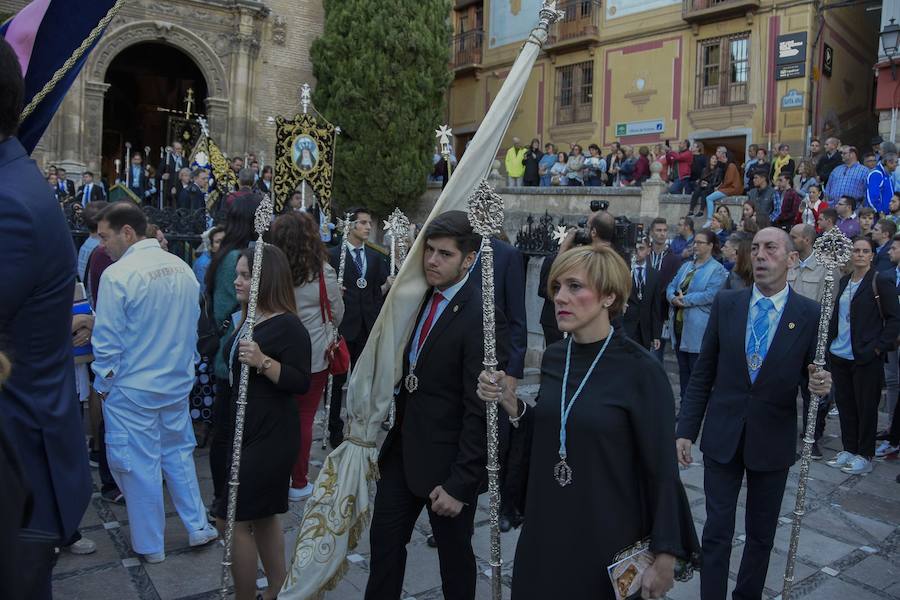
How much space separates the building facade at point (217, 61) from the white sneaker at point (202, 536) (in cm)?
1913

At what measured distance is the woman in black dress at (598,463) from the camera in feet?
8.53

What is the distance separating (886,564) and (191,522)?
14.1ft

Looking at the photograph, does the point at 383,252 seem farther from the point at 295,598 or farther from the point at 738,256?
the point at 295,598

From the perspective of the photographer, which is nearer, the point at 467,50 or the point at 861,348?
the point at 861,348

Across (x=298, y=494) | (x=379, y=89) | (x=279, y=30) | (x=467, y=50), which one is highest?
(x=467, y=50)

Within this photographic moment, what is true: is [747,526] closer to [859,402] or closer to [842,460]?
[842,460]

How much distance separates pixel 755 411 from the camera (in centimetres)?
389

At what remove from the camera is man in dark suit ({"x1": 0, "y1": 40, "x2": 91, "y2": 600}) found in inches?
76.5

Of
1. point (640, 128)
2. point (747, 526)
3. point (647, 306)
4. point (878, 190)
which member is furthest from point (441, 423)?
point (640, 128)

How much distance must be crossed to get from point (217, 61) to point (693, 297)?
1980 centimetres

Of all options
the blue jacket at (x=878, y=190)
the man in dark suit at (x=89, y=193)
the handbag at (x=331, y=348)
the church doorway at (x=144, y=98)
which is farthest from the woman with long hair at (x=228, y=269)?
the church doorway at (x=144, y=98)

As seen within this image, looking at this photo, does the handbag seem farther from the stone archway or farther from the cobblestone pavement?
the stone archway

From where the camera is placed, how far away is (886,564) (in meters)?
4.89

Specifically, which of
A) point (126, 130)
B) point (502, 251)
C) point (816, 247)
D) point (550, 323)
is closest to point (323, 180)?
point (550, 323)
